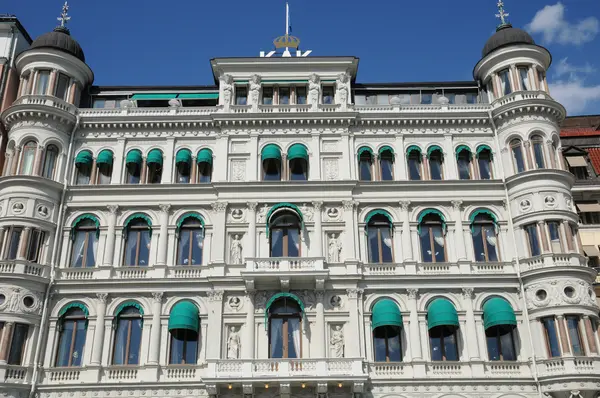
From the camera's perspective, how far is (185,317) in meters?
33.5

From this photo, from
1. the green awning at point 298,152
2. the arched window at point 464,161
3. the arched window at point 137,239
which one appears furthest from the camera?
the arched window at point 464,161

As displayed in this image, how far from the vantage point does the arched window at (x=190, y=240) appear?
119 ft

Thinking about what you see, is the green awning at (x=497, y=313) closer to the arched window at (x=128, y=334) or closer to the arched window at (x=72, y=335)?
the arched window at (x=128, y=334)

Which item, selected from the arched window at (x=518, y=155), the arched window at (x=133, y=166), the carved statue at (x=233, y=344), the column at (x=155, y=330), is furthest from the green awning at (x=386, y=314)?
the arched window at (x=133, y=166)

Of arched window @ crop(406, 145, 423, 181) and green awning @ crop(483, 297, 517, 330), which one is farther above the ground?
arched window @ crop(406, 145, 423, 181)

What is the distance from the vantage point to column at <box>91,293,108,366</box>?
33.1 meters

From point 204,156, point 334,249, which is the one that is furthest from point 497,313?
point 204,156

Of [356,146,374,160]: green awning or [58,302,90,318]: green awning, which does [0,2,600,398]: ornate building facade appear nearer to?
[58,302,90,318]: green awning

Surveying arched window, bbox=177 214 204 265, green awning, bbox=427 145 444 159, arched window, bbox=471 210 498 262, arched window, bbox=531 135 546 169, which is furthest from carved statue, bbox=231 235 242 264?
arched window, bbox=531 135 546 169

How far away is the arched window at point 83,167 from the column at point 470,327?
2398 cm

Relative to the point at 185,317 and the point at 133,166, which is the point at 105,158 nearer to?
the point at 133,166

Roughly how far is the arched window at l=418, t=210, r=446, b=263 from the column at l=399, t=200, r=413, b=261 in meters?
0.81

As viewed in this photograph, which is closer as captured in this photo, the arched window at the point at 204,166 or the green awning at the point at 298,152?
the green awning at the point at 298,152

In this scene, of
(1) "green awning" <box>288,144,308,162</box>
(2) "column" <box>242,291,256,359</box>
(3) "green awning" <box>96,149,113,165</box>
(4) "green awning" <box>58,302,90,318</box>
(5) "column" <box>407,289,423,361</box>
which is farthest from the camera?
(3) "green awning" <box>96,149,113,165</box>
